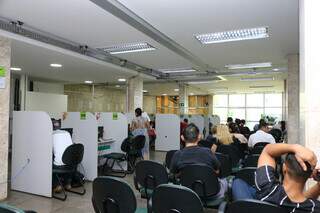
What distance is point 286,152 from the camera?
1.51 m

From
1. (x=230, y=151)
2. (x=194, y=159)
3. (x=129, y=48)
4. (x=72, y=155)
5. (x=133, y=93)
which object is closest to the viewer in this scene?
(x=194, y=159)

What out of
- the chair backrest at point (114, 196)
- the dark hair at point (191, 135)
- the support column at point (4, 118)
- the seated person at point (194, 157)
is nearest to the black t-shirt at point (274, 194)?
the chair backrest at point (114, 196)

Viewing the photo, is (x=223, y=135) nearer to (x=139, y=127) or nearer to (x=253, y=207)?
(x=139, y=127)

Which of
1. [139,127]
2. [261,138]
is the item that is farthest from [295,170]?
[139,127]

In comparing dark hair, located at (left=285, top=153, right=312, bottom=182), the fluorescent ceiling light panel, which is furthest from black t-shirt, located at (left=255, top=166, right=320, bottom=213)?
the fluorescent ceiling light panel

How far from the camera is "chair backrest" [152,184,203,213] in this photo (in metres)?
1.76

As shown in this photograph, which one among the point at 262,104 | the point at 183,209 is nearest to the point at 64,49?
the point at 183,209

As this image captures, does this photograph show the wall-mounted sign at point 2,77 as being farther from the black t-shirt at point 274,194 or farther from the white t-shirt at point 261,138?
the white t-shirt at point 261,138

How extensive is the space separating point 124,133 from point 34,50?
99.2 inches

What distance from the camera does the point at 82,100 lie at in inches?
481

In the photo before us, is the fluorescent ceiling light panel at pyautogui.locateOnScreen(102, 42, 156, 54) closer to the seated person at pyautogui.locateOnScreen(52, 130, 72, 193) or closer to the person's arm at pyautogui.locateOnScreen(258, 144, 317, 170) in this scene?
the seated person at pyautogui.locateOnScreen(52, 130, 72, 193)

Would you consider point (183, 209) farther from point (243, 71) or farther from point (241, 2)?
point (243, 71)

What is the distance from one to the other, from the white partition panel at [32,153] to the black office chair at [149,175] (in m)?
1.83

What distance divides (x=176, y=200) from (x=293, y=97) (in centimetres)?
518
